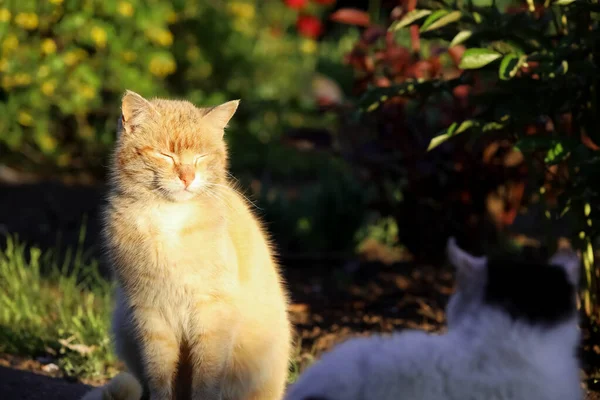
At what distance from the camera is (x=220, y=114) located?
339 cm

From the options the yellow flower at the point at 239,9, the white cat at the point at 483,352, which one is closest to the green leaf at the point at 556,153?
the white cat at the point at 483,352

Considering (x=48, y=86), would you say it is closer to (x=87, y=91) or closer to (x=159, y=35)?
(x=87, y=91)

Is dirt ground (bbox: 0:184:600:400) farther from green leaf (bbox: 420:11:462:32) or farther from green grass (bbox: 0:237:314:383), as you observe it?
green leaf (bbox: 420:11:462:32)

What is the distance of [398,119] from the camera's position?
5.59m

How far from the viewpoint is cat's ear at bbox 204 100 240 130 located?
11.0ft

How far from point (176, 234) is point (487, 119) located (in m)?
1.54

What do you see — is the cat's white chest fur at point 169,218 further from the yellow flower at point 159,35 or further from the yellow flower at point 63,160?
the yellow flower at point 63,160

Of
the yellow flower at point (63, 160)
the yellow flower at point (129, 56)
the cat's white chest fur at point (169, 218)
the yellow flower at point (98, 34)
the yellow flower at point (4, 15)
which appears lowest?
the yellow flower at point (63, 160)

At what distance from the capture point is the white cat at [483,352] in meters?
2.58

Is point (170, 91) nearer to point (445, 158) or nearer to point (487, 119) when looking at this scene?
point (445, 158)

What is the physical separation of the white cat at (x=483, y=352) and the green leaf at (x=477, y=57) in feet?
3.31

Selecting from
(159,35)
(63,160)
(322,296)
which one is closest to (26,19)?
(159,35)

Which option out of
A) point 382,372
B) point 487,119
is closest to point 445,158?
point 487,119

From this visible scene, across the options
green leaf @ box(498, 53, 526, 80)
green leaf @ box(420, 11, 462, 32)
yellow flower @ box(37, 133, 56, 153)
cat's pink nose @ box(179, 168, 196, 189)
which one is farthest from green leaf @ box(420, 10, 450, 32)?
yellow flower @ box(37, 133, 56, 153)
